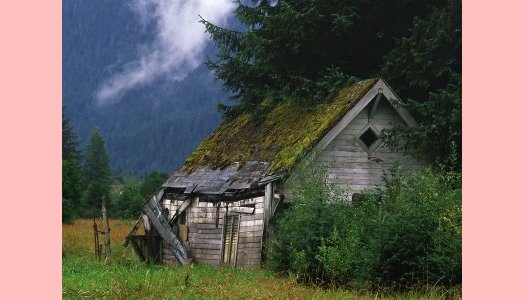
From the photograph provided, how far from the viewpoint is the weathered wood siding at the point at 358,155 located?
71.3 feet

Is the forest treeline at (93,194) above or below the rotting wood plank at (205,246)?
below

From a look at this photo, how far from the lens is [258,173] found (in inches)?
877

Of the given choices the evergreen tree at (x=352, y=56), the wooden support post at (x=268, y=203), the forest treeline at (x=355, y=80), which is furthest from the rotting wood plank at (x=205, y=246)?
the evergreen tree at (x=352, y=56)

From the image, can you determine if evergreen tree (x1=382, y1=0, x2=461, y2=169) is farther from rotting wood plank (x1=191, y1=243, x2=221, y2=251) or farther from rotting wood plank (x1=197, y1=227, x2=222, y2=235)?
rotting wood plank (x1=191, y1=243, x2=221, y2=251)

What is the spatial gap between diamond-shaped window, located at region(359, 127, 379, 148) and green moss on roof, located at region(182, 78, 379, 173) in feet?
3.95

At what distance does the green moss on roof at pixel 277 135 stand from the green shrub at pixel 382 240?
3.88 meters

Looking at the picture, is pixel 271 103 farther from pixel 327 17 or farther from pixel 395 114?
pixel 395 114

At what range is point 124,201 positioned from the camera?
57.2 meters

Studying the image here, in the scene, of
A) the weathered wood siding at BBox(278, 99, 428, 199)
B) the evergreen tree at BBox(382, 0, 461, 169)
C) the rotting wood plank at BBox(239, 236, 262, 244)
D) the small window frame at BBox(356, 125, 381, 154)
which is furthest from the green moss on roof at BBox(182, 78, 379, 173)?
the rotting wood plank at BBox(239, 236, 262, 244)

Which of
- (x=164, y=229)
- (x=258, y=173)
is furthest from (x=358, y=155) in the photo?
(x=164, y=229)

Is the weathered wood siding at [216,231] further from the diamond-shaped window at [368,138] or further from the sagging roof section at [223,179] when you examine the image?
the diamond-shaped window at [368,138]

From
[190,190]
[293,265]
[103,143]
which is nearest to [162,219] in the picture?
[190,190]

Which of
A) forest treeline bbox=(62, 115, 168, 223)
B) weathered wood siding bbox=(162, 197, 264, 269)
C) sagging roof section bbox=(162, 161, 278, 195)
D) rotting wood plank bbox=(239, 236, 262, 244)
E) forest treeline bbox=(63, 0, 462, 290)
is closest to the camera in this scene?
forest treeline bbox=(63, 0, 462, 290)

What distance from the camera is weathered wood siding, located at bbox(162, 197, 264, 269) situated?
852 inches
